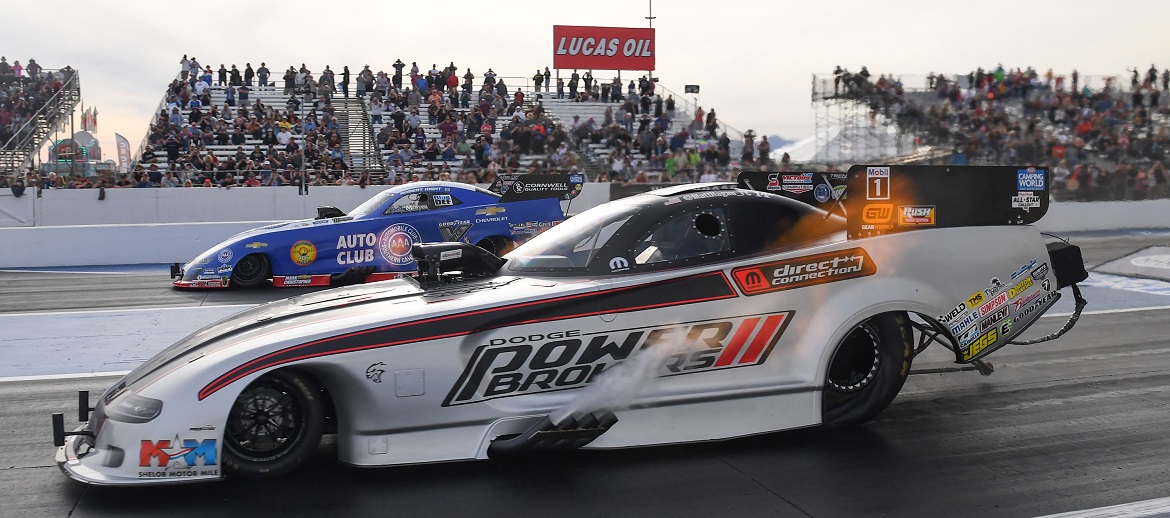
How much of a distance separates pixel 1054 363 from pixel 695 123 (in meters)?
19.2

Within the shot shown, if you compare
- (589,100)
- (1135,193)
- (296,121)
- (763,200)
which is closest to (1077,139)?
(1135,193)

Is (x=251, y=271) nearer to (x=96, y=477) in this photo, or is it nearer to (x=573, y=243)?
(x=573, y=243)

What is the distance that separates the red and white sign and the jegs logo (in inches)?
1086

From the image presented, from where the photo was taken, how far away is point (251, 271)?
1222 cm

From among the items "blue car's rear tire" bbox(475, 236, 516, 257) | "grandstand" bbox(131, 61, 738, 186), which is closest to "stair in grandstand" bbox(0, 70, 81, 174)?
"grandstand" bbox(131, 61, 738, 186)

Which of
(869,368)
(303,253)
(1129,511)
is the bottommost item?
(1129,511)

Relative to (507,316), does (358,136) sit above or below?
above

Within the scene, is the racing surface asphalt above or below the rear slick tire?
below

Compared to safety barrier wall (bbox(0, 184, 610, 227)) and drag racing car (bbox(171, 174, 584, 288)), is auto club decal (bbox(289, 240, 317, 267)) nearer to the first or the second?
drag racing car (bbox(171, 174, 584, 288))

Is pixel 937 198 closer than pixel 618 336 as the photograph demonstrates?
No

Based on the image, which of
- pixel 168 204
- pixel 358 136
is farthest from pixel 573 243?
pixel 358 136

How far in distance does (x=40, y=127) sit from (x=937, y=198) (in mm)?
27637

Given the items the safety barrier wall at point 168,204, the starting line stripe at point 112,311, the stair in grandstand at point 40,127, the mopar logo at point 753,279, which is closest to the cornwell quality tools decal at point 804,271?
the mopar logo at point 753,279

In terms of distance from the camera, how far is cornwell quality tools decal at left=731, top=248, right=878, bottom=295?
518cm
